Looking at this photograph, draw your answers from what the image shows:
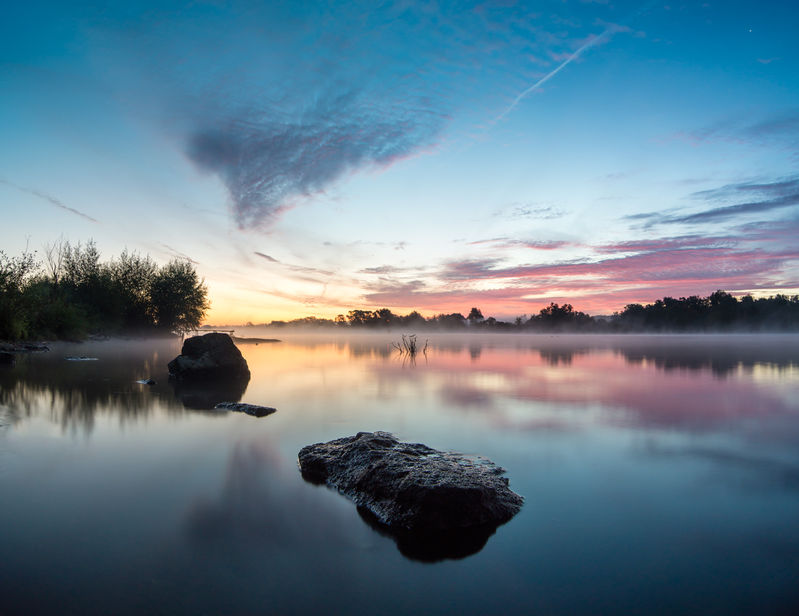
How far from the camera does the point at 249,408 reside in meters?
11.7

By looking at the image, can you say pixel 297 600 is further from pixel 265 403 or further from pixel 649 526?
pixel 265 403

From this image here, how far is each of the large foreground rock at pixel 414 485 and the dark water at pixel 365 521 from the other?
0.91ft

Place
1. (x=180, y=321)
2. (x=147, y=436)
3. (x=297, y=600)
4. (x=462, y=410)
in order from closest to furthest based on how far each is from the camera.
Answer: (x=297, y=600) < (x=147, y=436) < (x=462, y=410) < (x=180, y=321)

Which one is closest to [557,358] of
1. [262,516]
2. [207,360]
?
Result: [207,360]

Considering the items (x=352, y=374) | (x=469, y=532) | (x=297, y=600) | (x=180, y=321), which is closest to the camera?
(x=297, y=600)

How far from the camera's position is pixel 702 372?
23.7 m

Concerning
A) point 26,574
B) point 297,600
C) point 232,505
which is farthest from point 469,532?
point 26,574

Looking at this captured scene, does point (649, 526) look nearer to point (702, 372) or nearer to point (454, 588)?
point (454, 588)

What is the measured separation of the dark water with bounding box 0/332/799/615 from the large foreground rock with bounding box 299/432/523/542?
28cm

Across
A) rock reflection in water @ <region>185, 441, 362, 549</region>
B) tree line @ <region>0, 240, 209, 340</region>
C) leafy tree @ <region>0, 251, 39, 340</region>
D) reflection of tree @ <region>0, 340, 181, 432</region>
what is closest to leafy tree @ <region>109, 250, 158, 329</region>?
tree line @ <region>0, 240, 209, 340</region>

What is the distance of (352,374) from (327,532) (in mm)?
18437

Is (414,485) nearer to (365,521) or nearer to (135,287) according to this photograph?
(365,521)

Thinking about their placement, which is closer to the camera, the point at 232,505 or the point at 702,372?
the point at 232,505

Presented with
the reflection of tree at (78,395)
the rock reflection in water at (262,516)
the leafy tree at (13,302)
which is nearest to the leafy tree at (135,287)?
the leafy tree at (13,302)
